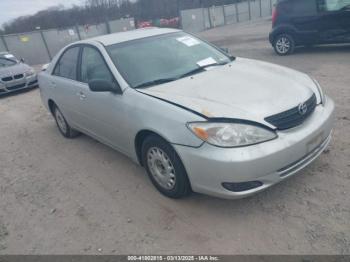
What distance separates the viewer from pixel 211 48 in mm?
4426

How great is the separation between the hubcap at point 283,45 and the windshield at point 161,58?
6.50m

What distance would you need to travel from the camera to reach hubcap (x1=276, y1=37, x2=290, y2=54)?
32.9 feet

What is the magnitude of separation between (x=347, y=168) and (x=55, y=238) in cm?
306

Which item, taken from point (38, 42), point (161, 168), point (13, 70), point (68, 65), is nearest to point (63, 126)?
point (68, 65)

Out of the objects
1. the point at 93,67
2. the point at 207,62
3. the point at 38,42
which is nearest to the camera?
the point at 207,62

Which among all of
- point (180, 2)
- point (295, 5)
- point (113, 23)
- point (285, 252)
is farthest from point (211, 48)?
point (180, 2)

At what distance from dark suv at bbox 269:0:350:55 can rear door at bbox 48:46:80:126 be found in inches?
285

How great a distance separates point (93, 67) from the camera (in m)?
4.13

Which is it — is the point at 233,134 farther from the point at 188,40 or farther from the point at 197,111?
the point at 188,40

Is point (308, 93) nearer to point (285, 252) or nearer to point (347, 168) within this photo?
point (347, 168)

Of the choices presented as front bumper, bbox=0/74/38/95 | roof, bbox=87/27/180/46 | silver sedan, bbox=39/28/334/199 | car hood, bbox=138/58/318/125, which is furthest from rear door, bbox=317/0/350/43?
front bumper, bbox=0/74/38/95

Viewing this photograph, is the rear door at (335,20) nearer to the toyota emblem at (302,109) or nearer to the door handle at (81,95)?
the toyota emblem at (302,109)

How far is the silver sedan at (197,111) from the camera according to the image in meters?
2.74

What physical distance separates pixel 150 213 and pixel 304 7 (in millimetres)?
8479
